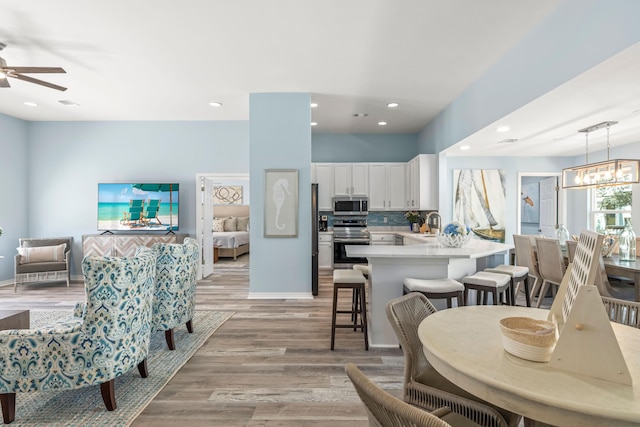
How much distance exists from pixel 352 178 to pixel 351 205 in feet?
1.90

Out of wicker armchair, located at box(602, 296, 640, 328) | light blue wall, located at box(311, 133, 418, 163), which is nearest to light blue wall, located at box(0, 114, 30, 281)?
light blue wall, located at box(311, 133, 418, 163)

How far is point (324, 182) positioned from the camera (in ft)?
23.2

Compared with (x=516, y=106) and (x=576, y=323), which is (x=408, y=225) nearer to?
(x=516, y=106)

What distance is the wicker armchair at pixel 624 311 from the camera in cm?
167

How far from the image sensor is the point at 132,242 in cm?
591

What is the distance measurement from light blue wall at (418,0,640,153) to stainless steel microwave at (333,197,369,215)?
2.66 m

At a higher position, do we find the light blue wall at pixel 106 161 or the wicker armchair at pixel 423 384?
the light blue wall at pixel 106 161

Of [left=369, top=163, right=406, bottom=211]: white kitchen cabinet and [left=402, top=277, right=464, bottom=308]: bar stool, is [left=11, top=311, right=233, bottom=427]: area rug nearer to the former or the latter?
[left=402, top=277, right=464, bottom=308]: bar stool

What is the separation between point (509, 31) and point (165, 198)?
5.73 metres

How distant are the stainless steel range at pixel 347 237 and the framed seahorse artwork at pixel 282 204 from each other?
219cm

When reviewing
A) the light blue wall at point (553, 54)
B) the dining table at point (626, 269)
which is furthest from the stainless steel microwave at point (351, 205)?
the dining table at point (626, 269)

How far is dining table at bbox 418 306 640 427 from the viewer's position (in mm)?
837

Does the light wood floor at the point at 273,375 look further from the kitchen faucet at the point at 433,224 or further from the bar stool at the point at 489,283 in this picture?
the kitchen faucet at the point at 433,224

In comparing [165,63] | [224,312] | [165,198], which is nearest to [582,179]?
[224,312]
